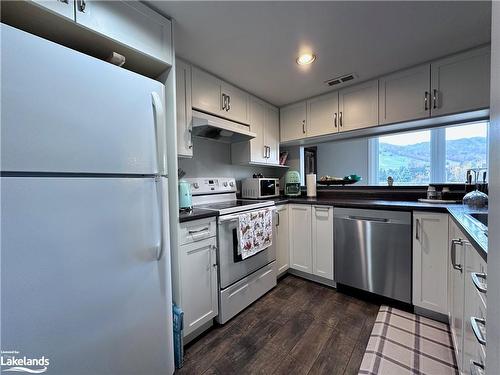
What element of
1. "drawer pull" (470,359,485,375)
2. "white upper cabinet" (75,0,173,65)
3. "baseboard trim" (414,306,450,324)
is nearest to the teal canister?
"white upper cabinet" (75,0,173,65)

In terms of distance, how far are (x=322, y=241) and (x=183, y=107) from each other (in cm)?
189

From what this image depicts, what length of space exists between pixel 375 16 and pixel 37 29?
1.91 m

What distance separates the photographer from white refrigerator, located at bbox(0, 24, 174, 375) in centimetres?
69

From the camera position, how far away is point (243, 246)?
175 centimetres

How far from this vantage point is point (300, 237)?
2.38 metres

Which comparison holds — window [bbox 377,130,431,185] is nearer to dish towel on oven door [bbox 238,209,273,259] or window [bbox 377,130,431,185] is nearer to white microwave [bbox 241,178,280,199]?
white microwave [bbox 241,178,280,199]

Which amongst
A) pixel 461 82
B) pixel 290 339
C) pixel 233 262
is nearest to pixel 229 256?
pixel 233 262

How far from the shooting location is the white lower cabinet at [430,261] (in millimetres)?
1565

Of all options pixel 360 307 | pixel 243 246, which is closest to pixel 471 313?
pixel 360 307

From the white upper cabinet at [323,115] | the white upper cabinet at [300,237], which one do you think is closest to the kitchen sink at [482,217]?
the white upper cabinet at [300,237]

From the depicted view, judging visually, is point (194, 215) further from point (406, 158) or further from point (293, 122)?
point (406, 158)

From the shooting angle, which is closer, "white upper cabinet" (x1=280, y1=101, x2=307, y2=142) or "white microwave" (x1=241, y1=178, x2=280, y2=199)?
"white microwave" (x1=241, y1=178, x2=280, y2=199)

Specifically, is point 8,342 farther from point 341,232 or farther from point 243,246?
point 341,232

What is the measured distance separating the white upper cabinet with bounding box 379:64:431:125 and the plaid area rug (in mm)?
1766
